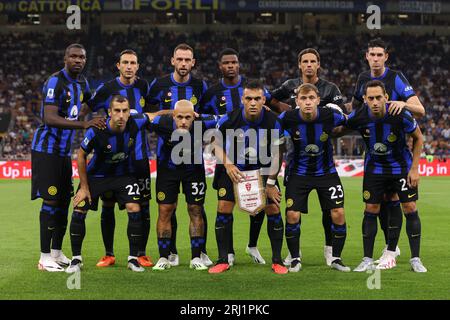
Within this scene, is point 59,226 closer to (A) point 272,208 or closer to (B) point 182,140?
(B) point 182,140

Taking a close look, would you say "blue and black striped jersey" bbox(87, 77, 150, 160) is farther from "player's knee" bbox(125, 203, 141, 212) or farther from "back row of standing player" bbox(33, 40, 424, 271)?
"player's knee" bbox(125, 203, 141, 212)

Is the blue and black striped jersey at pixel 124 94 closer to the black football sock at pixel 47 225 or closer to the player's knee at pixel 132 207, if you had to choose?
the player's knee at pixel 132 207

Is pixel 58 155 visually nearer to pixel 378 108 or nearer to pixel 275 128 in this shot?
pixel 275 128

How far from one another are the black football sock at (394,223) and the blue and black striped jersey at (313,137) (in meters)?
0.85

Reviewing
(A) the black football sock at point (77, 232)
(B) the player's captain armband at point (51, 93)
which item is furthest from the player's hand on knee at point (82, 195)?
(B) the player's captain armband at point (51, 93)

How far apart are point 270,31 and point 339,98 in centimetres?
3662

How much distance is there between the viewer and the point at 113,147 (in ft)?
28.2

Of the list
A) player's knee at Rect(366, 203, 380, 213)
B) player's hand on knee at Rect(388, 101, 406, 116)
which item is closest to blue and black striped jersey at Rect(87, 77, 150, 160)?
player's knee at Rect(366, 203, 380, 213)

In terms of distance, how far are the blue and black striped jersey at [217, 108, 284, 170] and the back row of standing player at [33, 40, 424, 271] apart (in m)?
0.56

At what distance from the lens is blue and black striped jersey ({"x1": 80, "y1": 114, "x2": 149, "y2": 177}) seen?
8562 mm

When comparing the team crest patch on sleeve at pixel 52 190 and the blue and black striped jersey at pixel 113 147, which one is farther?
the team crest patch on sleeve at pixel 52 190

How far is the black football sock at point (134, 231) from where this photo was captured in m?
8.58

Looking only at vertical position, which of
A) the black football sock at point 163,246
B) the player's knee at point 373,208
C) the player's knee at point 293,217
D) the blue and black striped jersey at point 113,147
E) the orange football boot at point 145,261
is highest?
the blue and black striped jersey at point 113,147

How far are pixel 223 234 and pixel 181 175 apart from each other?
2.65ft
